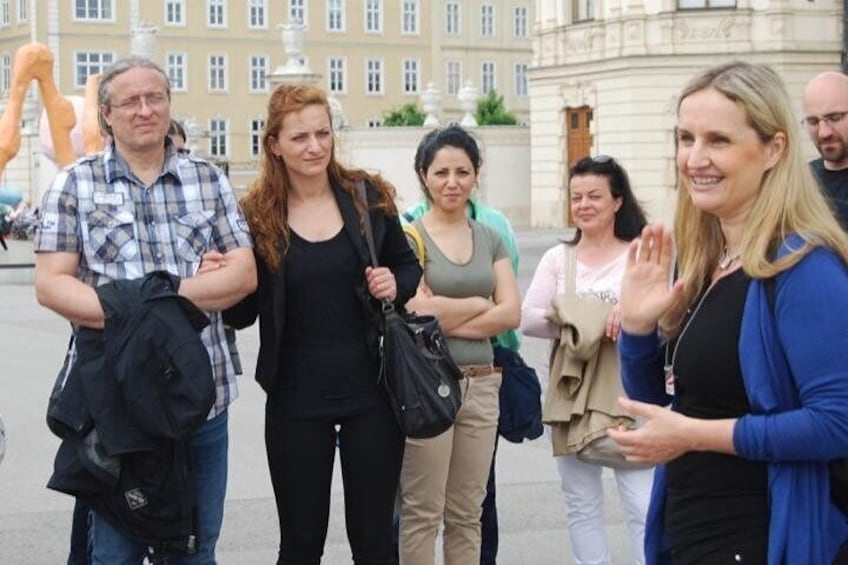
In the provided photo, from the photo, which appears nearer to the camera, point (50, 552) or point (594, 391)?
point (594, 391)

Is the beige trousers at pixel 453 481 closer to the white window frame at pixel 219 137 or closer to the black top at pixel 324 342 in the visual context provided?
the black top at pixel 324 342

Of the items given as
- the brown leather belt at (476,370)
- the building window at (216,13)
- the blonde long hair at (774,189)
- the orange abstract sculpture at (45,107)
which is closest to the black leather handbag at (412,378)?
the brown leather belt at (476,370)

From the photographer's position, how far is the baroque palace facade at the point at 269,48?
7381 centimetres

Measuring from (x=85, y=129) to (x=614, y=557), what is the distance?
19857 mm

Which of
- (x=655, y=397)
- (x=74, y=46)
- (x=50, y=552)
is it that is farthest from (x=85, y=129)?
(x=74, y=46)

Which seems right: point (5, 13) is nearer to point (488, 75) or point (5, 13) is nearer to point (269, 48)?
Answer: point (269, 48)

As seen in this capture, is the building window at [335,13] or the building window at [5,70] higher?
the building window at [335,13]

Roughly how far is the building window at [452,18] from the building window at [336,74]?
6417 millimetres

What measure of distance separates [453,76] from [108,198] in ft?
256

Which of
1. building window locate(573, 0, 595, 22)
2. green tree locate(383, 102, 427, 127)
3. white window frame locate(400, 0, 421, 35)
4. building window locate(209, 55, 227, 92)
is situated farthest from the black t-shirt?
white window frame locate(400, 0, 421, 35)

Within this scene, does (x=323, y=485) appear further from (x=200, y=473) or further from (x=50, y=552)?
(x=50, y=552)

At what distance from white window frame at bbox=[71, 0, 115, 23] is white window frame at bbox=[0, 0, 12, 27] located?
483 centimetres

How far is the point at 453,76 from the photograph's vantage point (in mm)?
82375

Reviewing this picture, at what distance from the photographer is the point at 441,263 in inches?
240
